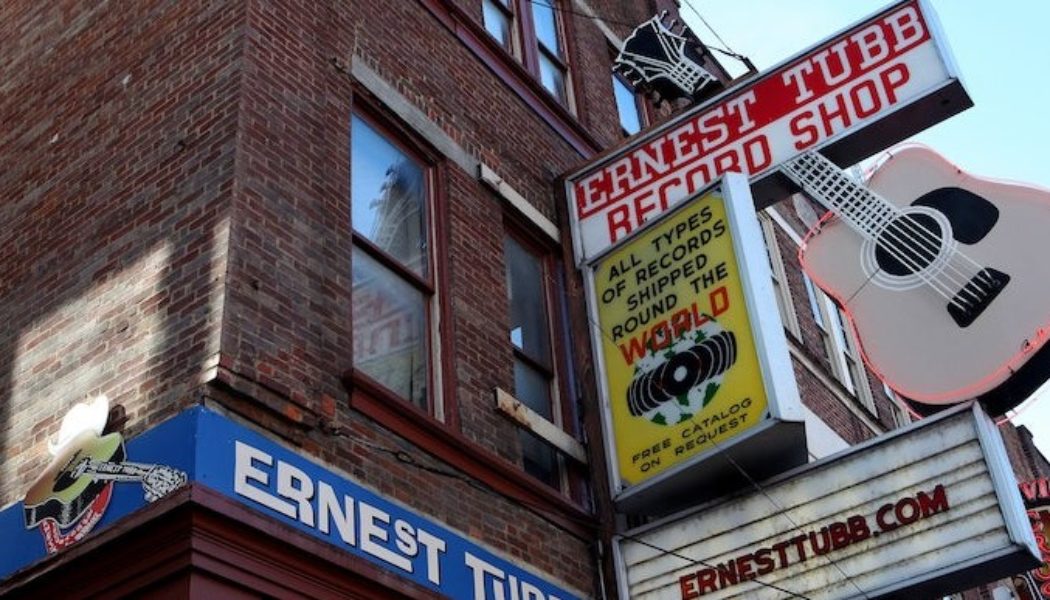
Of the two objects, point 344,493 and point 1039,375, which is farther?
point 1039,375

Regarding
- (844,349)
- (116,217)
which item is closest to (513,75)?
(116,217)

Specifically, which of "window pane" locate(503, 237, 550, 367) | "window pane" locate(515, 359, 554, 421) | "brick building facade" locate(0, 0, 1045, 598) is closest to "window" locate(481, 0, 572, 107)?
"brick building facade" locate(0, 0, 1045, 598)

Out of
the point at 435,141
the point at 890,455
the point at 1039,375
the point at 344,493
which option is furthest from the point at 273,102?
the point at 1039,375

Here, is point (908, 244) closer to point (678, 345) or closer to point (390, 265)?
point (678, 345)

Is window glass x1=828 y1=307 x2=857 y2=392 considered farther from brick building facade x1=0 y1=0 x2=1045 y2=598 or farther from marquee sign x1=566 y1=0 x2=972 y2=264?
brick building facade x1=0 y1=0 x2=1045 y2=598

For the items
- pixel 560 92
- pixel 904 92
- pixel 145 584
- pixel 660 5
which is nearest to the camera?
pixel 145 584

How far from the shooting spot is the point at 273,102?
738 centimetres

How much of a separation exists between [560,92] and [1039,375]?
20.0 ft

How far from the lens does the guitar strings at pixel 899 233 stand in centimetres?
838

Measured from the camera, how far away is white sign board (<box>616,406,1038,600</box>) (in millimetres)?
7008

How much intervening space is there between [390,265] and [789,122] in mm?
3478

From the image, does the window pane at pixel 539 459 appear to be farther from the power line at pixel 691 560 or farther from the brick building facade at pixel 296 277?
the power line at pixel 691 560

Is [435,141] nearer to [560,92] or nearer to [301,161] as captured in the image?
[301,161]

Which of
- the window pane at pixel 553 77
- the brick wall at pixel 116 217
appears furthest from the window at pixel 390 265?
the window pane at pixel 553 77
